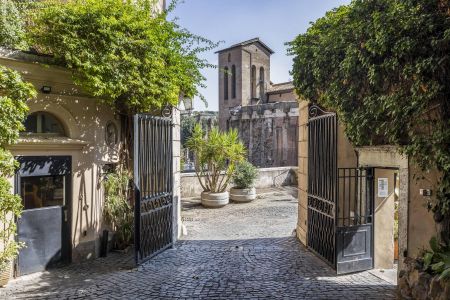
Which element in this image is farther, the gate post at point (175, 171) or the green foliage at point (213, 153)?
→ the green foliage at point (213, 153)

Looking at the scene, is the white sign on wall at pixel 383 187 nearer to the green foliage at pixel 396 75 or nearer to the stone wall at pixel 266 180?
the green foliage at pixel 396 75

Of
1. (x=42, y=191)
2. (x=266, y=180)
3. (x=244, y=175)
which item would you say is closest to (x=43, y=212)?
(x=42, y=191)

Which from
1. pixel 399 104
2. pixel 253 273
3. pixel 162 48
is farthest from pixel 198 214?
pixel 399 104

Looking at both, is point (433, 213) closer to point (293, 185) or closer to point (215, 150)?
point (215, 150)

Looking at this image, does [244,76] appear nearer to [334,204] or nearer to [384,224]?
[384,224]

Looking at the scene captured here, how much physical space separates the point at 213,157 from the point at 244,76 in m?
26.5

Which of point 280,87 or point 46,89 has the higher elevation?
point 280,87

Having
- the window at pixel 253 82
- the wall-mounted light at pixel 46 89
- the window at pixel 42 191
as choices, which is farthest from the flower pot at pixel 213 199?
the window at pixel 253 82

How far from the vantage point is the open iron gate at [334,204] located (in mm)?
6703

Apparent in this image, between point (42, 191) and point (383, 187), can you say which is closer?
point (42, 191)

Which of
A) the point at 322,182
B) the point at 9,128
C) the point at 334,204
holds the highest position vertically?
the point at 9,128

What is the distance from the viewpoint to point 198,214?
42.8ft

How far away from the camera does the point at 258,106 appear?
30953 mm

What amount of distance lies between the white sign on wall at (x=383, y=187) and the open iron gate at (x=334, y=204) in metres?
0.16
